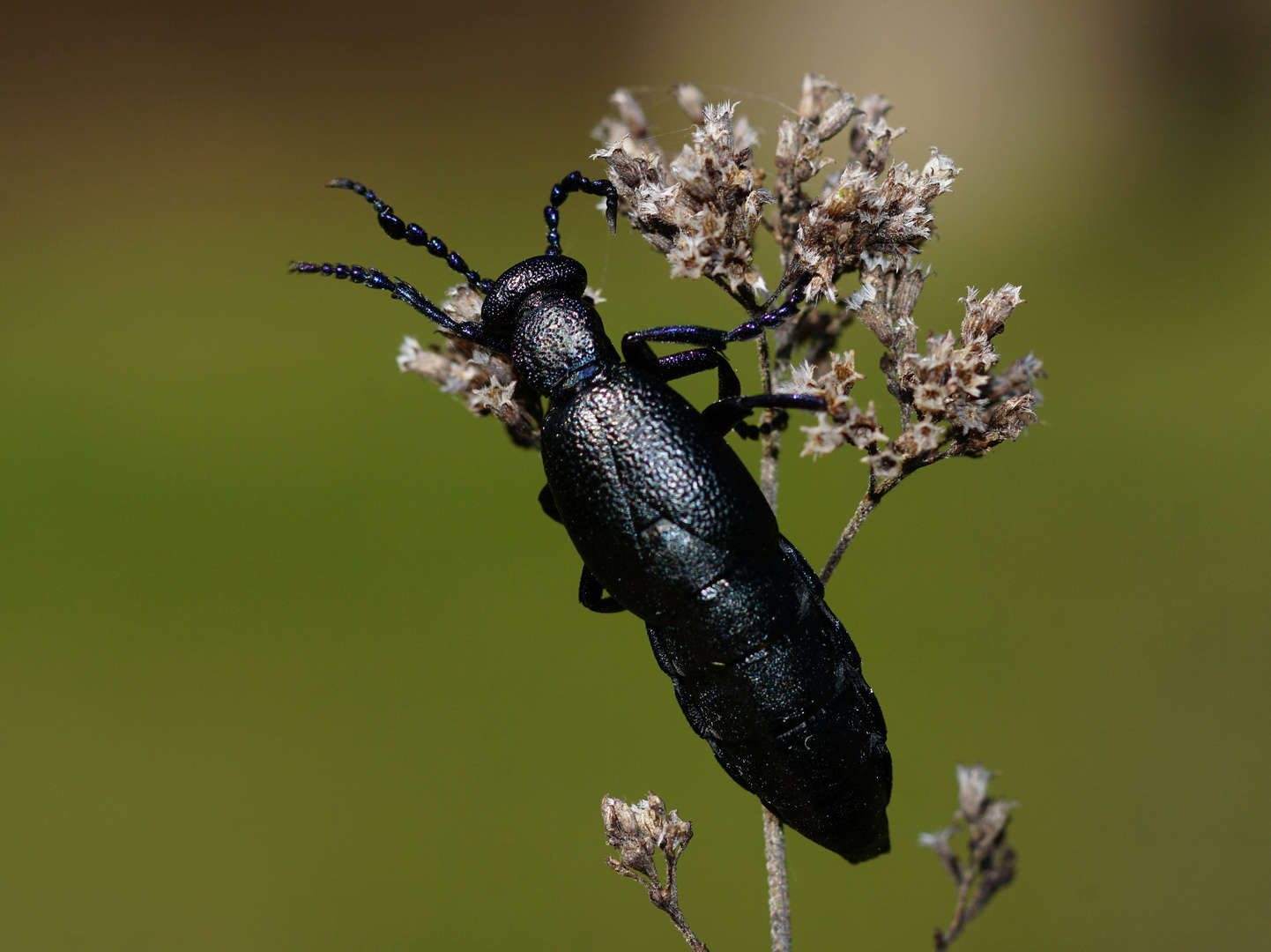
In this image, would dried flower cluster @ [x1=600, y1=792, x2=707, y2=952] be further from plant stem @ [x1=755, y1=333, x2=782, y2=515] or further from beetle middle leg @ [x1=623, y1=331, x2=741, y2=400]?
beetle middle leg @ [x1=623, y1=331, x2=741, y2=400]

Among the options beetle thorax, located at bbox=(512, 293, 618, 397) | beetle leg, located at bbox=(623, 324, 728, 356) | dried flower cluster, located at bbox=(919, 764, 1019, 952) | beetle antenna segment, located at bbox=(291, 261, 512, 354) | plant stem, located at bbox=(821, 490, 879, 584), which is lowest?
dried flower cluster, located at bbox=(919, 764, 1019, 952)

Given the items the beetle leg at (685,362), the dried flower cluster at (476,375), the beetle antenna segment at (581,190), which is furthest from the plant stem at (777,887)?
the beetle antenna segment at (581,190)

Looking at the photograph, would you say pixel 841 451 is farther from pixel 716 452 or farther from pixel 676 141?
pixel 676 141

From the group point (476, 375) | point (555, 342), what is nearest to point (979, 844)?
point (555, 342)

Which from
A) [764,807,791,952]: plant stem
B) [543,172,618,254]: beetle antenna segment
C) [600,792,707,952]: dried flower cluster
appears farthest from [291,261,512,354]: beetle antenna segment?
[764,807,791,952]: plant stem

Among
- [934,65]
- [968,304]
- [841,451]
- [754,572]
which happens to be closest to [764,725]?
[754,572]

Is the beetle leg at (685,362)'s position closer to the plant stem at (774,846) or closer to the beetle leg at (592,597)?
the plant stem at (774,846)
